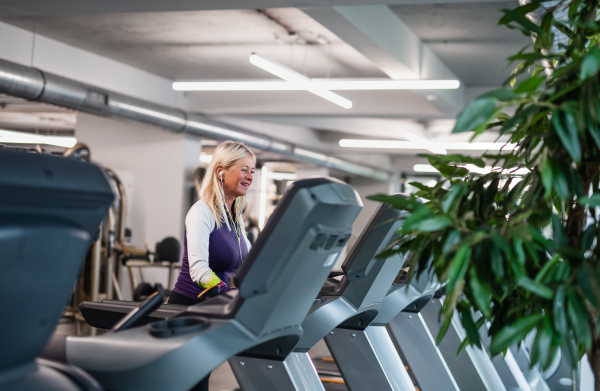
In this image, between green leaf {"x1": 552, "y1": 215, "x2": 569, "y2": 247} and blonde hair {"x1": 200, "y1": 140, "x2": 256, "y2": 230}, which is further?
blonde hair {"x1": 200, "y1": 140, "x2": 256, "y2": 230}

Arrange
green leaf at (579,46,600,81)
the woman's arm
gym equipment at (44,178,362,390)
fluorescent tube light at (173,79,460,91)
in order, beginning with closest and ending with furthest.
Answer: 1. green leaf at (579,46,600,81)
2. gym equipment at (44,178,362,390)
3. the woman's arm
4. fluorescent tube light at (173,79,460,91)

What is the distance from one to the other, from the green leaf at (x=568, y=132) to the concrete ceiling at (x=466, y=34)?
4511mm

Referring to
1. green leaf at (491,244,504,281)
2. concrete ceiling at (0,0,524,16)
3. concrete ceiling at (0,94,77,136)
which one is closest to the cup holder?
green leaf at (491,244,504,281)

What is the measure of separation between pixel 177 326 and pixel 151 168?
302 inches

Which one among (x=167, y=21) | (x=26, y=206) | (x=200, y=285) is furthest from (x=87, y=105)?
(x=26, y=206)

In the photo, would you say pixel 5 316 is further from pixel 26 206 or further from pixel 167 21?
pixel 167 21

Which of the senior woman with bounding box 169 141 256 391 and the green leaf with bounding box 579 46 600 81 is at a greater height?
the green leaf with bounding box 579 46 600 81

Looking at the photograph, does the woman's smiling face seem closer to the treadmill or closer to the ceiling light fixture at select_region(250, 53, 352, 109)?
the treadmill

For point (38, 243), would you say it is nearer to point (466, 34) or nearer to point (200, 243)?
point (200, 243)

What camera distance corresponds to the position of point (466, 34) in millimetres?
6570

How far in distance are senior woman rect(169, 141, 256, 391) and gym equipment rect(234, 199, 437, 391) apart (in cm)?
44

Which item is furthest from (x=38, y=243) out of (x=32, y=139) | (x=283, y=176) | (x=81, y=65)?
(x=283, y=176)

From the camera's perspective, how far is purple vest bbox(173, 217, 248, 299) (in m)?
2.69

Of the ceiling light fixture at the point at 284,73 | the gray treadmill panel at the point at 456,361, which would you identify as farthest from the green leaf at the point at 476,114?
the ceiling light fixture at the point at 284,73
